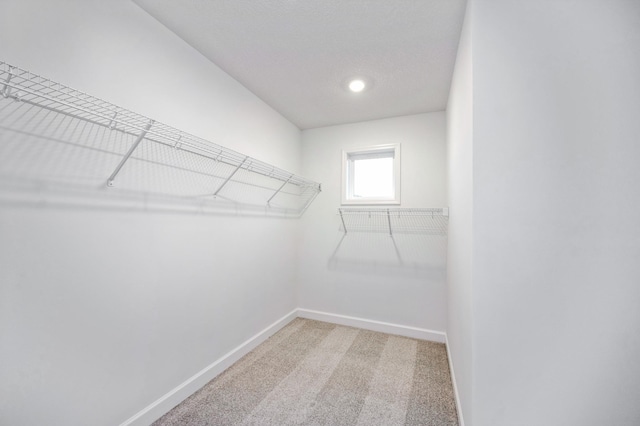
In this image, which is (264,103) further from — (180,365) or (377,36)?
(180,365)

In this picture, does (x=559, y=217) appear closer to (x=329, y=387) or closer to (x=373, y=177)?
(x=329, y=387)

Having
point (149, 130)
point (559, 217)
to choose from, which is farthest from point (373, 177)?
point (149, 130)

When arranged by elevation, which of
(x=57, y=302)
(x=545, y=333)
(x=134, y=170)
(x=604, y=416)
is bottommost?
(x=604, y=416)

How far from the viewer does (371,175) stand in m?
3.09

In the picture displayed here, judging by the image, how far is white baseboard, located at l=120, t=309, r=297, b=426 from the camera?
4.84 ft

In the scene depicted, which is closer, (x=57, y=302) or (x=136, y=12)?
(x=57, y=302)

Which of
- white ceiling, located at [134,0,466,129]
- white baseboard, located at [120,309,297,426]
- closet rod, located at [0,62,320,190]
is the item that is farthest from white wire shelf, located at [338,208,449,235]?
white baseboard, located at [120,309,297,426]

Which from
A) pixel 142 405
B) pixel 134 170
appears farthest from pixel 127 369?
pixel 134 170

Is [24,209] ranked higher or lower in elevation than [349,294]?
higher

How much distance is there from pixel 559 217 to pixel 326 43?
1606mm

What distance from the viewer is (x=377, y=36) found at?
64.1 inches

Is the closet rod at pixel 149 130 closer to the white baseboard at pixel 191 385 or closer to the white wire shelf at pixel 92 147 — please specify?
the white wire shelf at pixel 92 147

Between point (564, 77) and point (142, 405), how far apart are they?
8.83 ft

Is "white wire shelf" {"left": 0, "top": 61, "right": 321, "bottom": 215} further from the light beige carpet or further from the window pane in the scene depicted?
the window pane
